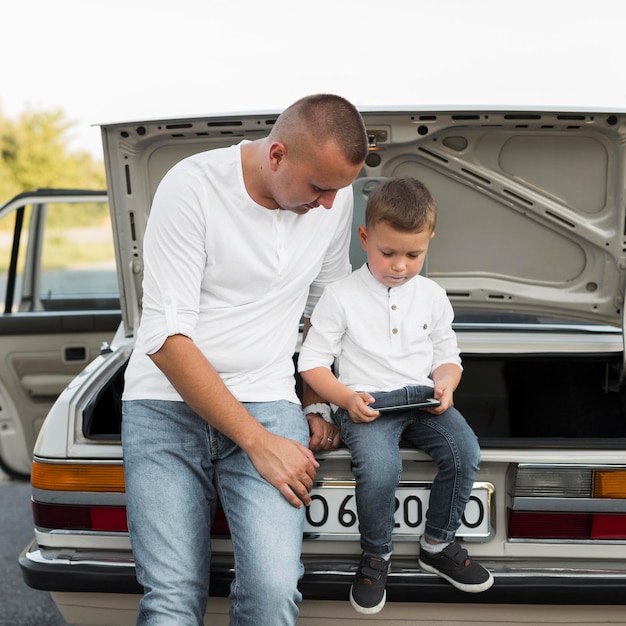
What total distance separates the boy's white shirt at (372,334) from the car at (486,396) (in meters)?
0.25

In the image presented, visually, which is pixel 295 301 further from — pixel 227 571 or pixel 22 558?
pixel 22 558

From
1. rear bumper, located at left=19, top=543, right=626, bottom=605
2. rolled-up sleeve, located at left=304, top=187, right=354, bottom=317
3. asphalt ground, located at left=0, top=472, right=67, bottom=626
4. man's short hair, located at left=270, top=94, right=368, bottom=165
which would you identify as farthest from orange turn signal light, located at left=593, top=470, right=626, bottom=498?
asphalt ground, located at left=0, top=472, right=67, bottom=626

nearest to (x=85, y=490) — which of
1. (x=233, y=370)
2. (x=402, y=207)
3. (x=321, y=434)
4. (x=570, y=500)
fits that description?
(x=233, y=370)

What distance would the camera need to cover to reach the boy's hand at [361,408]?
201cm

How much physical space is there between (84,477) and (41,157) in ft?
85.5

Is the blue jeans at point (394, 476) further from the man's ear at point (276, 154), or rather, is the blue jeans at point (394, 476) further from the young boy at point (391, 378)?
the man's ear at point (276, 154)

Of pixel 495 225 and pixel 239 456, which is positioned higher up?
pixel 495 225

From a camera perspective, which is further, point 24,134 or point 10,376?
point 24,134

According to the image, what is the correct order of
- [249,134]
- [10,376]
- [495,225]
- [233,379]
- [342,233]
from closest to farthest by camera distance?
[233,379]
[342,233]
[249,134]
[495,225]
[10,376]

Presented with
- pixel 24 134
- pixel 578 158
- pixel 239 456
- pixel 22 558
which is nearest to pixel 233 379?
pixel 239 456

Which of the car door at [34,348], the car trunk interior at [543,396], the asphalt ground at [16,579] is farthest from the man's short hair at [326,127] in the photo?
the asphalt ground at [16,579]

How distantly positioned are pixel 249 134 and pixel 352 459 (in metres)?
1.17

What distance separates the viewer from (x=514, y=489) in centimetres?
198

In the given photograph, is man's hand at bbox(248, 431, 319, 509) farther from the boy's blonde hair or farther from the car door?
the car door
